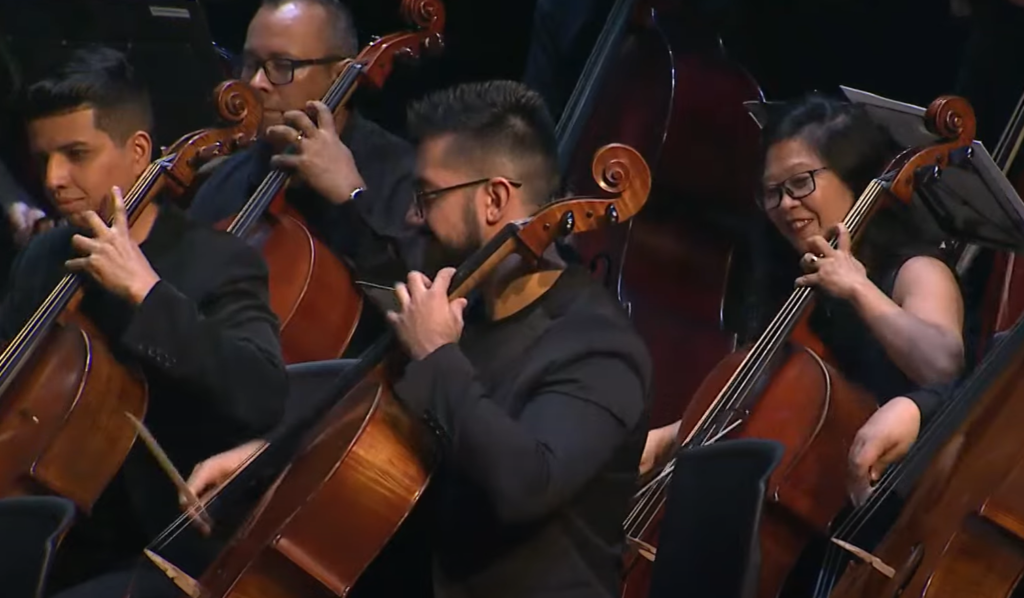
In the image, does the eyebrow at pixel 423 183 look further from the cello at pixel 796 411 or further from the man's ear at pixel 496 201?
the cello at pixel 796 411

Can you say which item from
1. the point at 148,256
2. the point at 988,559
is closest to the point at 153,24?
the point at 148,256

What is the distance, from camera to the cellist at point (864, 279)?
8.14 ft

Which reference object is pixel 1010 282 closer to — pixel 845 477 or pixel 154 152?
pixel 845 477

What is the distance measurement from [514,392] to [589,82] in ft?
4.09

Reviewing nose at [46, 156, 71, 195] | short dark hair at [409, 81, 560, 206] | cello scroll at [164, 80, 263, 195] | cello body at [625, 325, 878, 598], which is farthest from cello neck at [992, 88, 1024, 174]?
nose at [46, 156, 71, 195]

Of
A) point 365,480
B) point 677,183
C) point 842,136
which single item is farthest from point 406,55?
point 365,480

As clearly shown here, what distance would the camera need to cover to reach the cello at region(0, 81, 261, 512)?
2535 mm

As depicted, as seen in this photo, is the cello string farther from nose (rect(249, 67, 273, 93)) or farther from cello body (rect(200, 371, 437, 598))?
nose (rect(249, 67, 273, 93))

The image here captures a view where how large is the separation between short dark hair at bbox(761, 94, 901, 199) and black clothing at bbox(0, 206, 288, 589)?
0.81m

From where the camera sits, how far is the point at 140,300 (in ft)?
8.27

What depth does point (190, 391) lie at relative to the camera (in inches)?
103

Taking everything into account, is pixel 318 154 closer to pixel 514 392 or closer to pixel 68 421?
pixel 68 421

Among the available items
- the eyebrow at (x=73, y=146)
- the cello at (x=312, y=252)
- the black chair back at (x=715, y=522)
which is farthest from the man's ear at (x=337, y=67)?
the black chair back at (x=715, y=522)

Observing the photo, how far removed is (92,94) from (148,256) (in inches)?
13.6
